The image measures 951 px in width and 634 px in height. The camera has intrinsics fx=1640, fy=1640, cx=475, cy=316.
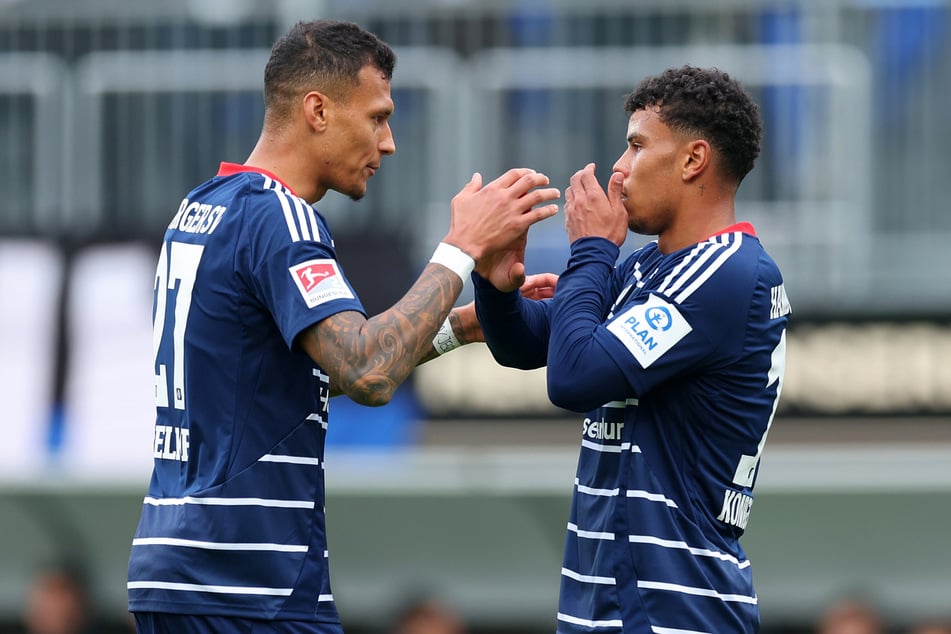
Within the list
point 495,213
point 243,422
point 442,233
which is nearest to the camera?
point 243,422

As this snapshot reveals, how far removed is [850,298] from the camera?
10.1 metres

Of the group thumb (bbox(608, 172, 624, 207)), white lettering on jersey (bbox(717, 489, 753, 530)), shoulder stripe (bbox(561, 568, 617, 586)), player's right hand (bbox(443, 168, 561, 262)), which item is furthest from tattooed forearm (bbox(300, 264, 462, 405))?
white lettering on jersey (bbox(717, 489, 753, 530))

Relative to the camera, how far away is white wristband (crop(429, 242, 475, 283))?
183 inches

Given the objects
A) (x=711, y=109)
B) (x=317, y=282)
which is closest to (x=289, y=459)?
(x=317, y=282)

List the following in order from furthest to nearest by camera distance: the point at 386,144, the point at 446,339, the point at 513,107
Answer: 1. the point at 513,107
2. the point at 446,339
3. the point at 386,144

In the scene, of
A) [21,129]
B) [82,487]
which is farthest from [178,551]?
[21,129]

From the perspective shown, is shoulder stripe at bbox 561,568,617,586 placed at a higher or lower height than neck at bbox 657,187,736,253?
lower

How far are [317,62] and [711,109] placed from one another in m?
1.16

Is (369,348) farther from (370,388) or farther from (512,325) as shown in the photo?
(512,325)

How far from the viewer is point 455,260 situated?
4.66 meters

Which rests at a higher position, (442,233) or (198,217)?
(198,217)

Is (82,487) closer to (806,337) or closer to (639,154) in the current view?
(806,337)

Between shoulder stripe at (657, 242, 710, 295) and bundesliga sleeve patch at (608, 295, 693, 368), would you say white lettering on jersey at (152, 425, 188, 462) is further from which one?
shoulder stripe at (657, 242, 710, 295)

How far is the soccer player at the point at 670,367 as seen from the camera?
4531mm
